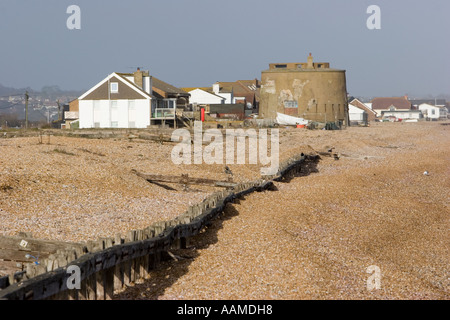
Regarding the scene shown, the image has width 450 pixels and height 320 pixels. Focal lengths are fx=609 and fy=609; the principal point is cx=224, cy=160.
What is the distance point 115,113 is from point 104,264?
4561 centimetres

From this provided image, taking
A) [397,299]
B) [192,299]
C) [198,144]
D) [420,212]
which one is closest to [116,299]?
[192,299]

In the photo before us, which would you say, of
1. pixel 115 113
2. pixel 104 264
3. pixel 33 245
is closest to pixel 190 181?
pixel 33 245

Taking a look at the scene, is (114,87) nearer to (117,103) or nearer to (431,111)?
(117,103)

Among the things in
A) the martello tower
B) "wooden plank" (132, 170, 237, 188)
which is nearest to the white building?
the martello tower

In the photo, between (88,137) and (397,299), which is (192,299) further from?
(88,137)

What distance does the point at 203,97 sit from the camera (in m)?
85.5

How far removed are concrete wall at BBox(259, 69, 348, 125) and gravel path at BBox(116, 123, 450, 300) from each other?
1774 inches

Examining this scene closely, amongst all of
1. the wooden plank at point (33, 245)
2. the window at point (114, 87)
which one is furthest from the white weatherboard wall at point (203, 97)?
the wooden plank at point (33, 245)

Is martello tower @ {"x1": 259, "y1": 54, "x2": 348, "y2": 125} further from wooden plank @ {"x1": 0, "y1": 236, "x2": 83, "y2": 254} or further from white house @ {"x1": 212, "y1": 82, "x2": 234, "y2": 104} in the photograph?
wooden plank @ {"x1": 0, "y1": 236, "x2": 83, "y2": 254}

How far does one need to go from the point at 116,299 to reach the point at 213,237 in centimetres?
370

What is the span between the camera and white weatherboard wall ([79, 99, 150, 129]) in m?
52.5

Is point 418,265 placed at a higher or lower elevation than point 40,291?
lower

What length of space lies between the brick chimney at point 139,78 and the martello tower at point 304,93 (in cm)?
1831

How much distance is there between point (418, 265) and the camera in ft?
38.2
